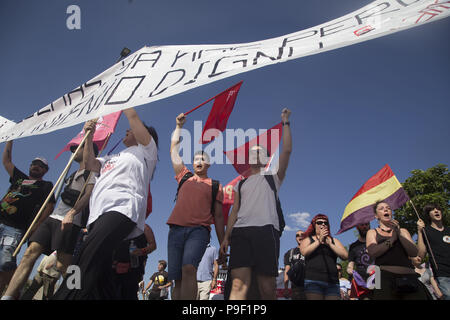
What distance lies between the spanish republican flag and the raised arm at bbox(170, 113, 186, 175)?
12.7 feet

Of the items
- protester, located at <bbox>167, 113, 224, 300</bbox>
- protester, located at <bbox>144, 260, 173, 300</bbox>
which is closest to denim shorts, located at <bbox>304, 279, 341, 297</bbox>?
protester, located at <bbox>167, 113, 224, 300</bbox>

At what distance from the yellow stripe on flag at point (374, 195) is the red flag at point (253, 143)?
2.52m

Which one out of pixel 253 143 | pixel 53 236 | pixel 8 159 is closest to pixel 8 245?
pixel 53 236

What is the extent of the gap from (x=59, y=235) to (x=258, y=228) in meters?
2.45

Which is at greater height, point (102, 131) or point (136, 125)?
point (102, 131)

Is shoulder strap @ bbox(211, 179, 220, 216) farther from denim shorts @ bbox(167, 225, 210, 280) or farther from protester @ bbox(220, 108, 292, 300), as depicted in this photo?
denim shorts @ bbox(167, 225, 210, 280)

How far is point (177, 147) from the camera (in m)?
3.84

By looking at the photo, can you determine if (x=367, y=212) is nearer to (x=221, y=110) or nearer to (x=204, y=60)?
(x=221, y=110)

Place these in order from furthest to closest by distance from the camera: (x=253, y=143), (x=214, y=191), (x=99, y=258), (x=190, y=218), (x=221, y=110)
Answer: (x=253, y=143) → (x=221, y=110) → (x=214, y=191) → (x=190, y=218) → (x=99, y=258)

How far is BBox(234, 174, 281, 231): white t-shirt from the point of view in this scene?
124 inches

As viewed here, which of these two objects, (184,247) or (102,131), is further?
(102,131)

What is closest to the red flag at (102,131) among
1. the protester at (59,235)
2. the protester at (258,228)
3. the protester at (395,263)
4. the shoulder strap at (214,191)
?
the protester at (59,235)

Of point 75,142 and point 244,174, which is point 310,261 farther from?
point 75,142
